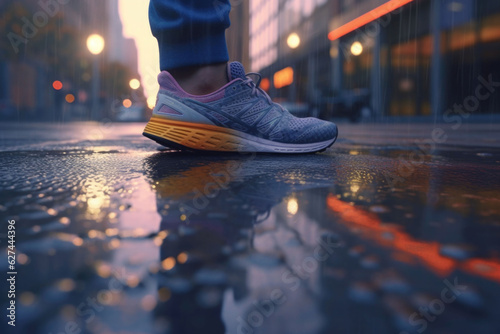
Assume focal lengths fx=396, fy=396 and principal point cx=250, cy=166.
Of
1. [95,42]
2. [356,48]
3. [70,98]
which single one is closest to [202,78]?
[95,42]

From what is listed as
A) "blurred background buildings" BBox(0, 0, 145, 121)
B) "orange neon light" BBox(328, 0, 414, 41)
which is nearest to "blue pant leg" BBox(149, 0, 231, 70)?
"orange neon light" BBox(328, 0, 414, 41)

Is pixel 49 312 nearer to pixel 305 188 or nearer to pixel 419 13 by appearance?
pixel 305 188

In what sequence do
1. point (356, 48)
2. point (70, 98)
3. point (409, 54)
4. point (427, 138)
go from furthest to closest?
point (70, 98) → point (356, 48) → point (409, 54) → point (427, 138)

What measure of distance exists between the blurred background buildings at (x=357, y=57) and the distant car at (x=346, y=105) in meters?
0.03

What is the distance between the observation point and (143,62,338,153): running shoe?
161 centimetres

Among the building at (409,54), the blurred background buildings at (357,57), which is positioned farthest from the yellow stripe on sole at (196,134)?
the building at (409,54)

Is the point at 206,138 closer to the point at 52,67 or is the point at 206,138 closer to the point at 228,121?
the point at 228,121

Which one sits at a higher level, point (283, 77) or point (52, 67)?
point (283, 77)

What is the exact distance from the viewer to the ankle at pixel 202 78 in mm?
1640

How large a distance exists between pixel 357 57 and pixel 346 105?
515cm

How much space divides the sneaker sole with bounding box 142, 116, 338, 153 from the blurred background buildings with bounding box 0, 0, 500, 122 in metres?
4.54

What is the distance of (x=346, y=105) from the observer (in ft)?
45.4

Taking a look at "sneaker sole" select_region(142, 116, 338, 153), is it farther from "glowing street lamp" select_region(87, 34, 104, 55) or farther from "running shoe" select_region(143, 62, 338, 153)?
"glowing street lamp" select_region(87, 34, 104, 55)

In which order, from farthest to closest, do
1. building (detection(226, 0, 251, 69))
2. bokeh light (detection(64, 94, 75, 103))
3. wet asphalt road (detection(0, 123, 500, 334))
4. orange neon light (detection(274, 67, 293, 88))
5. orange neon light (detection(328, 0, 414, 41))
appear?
1. orange neon light (detection(274, 67, 293, 88))
2. bokeh light (detection(64, 94, 75, 103))
3. orange neon light (detection(328, 0, 414, 41))
4. building (detection(226, 0, 251, 69))
5. wet asphalt road (detection(0, 123, 500, 334))
